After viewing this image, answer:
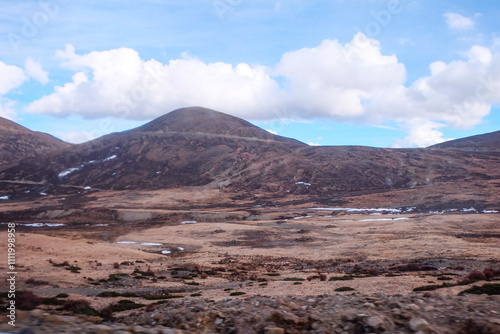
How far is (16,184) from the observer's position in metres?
114

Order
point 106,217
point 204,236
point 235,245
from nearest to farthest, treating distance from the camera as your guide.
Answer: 1. point 235,245
2. point 204,236
3. point 106,217

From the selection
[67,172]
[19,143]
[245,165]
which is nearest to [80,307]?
[245,165]

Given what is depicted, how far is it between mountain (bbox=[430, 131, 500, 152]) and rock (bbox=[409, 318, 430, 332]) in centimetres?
16971

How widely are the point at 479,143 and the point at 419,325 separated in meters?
188

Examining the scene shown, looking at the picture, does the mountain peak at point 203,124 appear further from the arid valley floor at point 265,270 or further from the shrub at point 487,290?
the shrub at point 487,290

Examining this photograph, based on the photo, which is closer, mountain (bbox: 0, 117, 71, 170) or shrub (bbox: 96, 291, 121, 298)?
shrub (bbox: 96, 291, 121, 298)

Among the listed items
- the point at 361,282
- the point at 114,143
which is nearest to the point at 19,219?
the point at 361,282

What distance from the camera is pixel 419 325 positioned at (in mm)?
7621

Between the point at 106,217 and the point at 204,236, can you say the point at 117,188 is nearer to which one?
the point at 106,217

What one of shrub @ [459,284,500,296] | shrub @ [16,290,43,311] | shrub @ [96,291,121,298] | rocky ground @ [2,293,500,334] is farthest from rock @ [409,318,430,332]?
shrub @ [96,291,121,298]

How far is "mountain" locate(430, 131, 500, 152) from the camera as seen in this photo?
508ft

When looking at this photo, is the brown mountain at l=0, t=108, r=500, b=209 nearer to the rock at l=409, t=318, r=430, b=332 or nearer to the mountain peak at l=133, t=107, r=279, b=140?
the mountain peak at l=133, t=107, r=279, b=140

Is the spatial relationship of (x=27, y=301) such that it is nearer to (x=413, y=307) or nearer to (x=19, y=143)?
(x=413, y=307)

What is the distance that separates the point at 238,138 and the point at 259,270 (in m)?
123
